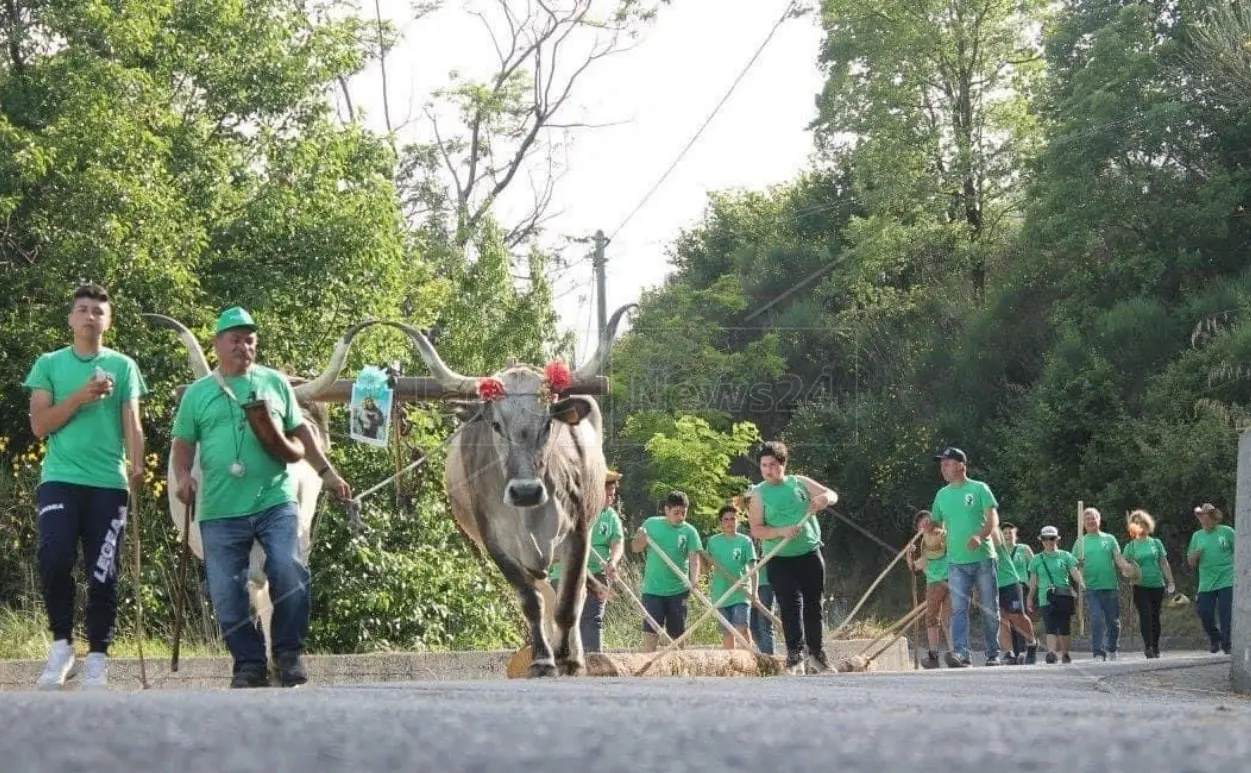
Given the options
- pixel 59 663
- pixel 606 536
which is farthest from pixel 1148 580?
pixel 59 663

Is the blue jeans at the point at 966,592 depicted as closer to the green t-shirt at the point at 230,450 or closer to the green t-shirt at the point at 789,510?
the green t-shirt at the point at 789,510

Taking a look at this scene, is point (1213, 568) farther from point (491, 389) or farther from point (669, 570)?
point (491, 389)

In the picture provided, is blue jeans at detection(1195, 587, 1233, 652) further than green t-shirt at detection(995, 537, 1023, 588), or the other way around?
blue jeans at detection(1195, 587, 1233, 652)

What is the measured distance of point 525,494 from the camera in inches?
547

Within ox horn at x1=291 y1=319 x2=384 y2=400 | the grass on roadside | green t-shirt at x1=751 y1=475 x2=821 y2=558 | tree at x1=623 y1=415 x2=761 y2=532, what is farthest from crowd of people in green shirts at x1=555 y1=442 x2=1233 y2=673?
tree at x1=623 y1=415 x2=761 y2=532

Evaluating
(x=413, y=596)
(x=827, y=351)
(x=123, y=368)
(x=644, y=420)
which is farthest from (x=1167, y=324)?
(x=123, y=368)

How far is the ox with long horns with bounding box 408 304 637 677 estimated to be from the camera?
1402cm

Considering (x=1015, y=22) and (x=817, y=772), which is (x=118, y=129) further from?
(x=1015, y=22)

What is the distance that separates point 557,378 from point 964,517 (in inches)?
212

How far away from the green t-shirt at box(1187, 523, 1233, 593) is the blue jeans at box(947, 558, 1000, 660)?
384 centimetres

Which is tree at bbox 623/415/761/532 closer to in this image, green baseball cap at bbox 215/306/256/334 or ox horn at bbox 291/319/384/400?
ox horn at bbox 291/319/384/400

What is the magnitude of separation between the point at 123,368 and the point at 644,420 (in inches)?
1327

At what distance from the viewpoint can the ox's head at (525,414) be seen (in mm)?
14133

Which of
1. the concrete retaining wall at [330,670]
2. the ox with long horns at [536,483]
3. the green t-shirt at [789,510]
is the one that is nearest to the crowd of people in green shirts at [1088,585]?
the concrete retaining wall at [330,670]
